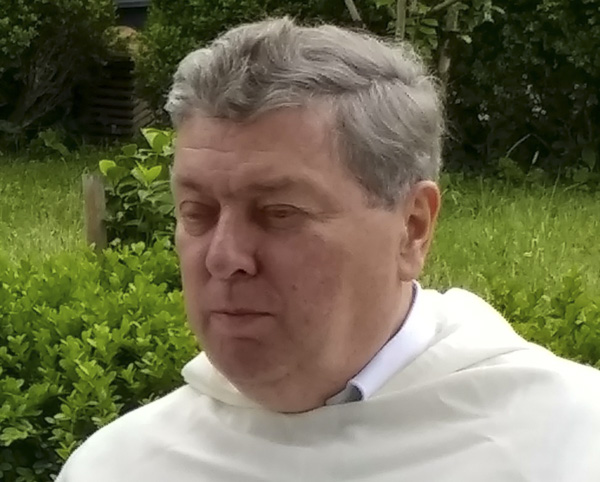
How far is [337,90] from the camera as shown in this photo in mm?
2023

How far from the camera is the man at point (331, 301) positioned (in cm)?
200

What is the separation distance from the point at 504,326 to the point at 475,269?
128 inches

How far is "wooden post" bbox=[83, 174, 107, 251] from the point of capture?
191 inches

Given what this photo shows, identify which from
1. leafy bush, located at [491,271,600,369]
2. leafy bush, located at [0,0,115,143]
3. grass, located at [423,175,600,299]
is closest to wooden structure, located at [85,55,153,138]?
leafy bush, located at [0,0,115,143]

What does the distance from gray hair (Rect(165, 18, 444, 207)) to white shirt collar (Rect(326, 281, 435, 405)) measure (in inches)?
11.9

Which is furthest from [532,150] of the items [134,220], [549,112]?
[134,220]

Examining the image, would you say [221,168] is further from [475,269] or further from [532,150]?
[532,150]

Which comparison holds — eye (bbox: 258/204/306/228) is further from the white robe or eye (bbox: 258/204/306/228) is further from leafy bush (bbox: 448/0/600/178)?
leafy bush (bbox: 448/0/600/178)

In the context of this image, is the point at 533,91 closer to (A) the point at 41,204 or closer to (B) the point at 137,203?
(A) the point at 41,204

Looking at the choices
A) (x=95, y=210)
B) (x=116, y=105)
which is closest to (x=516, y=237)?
(x=95, y=210)

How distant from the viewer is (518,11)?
9.54 meters

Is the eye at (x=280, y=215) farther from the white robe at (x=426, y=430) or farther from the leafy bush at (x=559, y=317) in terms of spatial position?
the leafy bush at (x=559, y=317)

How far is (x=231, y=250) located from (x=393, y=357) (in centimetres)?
43

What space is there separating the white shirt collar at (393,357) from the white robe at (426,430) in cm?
2
